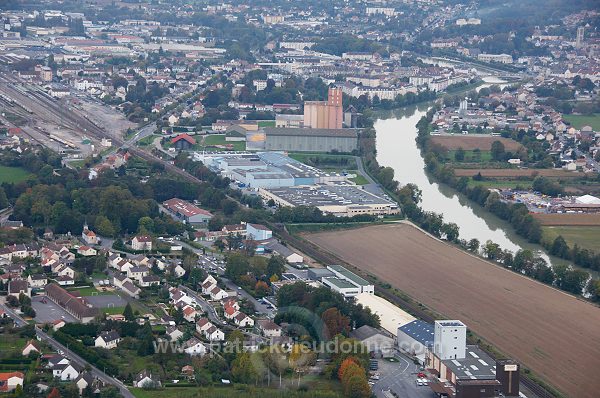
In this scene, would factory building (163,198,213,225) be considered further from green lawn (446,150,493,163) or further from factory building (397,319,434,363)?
green lawn (446,150,493,163)

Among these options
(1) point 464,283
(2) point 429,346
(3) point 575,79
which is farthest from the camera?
(3) point 575,79

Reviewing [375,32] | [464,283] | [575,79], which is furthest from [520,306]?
[375,32]

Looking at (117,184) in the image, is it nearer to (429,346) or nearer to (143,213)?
(143,213)

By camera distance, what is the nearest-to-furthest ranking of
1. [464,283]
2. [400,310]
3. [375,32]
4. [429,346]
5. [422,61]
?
[429,346] → [400,310] → [464,283] → [422,61] → [375,32]

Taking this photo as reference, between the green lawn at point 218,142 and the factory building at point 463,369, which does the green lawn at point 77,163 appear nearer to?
the green lawn at point 218,142

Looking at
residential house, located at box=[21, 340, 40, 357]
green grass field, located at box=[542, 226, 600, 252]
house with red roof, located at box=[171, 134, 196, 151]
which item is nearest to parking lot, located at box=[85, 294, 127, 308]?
residential house, located at box=[21, 340, 40, 357]

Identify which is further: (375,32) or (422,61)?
(375,32)

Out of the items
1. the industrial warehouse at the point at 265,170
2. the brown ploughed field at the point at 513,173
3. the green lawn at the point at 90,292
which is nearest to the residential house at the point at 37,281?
the green lawn at the point at 90,292
